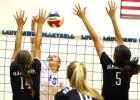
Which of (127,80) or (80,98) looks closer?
(80,98)

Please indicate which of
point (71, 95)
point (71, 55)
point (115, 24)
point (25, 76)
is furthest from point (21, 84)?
point (71, 55)

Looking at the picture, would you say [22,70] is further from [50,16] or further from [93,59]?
[93,59]

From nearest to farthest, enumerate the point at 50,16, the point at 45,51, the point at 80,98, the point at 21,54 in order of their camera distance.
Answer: the point at 80,98, the point at 21,54, the point at 50,16, the point at 45,51

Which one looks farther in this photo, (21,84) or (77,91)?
(21,84)

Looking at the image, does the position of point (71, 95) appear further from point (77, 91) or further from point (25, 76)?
point (25, 76)

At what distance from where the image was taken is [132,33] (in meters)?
7.30

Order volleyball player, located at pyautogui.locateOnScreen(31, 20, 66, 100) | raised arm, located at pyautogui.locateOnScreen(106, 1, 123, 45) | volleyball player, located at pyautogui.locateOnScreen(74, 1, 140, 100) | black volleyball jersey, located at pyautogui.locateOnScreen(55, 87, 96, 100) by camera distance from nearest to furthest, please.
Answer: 1. black volleyball jersey, located at pyautogui.locateOnScreen(55, 87, 96, 100)
2. volleyball player, located at pyautogui.locateOnScreen(74, 1, 140, 100)
3. raised arm, located at pyautogui.locateOnScreen(106, 1, 123, 45)
4. volleyball player, located at pyautogui.locateOnScreen(31, 20, 66, 100)

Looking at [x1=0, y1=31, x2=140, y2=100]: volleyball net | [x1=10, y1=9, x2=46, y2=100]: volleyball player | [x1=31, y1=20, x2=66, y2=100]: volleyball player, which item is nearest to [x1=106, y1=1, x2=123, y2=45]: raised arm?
[x1=10, y1=9, x2=46, y2=100]: volleyball player

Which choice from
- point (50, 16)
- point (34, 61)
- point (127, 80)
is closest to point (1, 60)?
point (50, 16)

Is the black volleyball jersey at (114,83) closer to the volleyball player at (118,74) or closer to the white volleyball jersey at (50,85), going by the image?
the volleyball player at (118,74)

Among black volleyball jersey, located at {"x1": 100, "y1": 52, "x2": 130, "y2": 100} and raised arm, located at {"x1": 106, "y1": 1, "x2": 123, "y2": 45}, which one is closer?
black volleyball jersey, located at {"x1": 100, "y1": 52, "x2": 130, "y2": 100}

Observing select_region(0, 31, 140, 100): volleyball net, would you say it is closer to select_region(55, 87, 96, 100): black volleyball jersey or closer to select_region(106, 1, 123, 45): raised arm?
select_region(106, 1, 123, 45): raised arm

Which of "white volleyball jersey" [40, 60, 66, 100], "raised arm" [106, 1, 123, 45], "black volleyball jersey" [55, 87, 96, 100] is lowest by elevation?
"white volleyball jersey" [40, 60, 66, 100]

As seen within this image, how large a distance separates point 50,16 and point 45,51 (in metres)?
1.53
